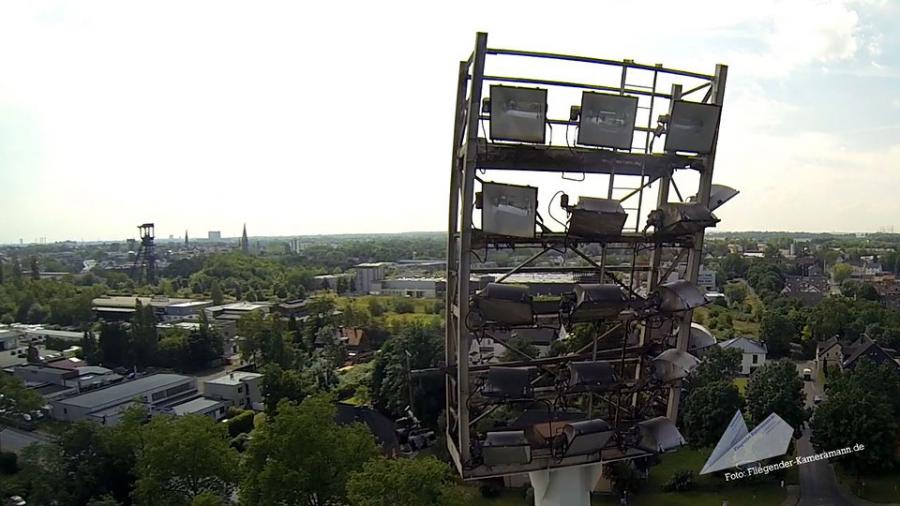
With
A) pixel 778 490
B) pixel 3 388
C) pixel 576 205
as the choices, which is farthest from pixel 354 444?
pixel 3 388

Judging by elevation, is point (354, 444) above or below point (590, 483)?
below

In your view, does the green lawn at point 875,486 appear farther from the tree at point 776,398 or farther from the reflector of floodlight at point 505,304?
the reflector of floodlight at point 505,304

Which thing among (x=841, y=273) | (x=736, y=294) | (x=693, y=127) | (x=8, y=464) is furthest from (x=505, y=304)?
(x=841, y=273)

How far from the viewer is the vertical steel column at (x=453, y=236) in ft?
18.8

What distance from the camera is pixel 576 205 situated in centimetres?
587

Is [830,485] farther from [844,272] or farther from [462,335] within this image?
[844,272]

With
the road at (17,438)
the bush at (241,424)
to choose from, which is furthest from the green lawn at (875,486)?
the road at (17,438)

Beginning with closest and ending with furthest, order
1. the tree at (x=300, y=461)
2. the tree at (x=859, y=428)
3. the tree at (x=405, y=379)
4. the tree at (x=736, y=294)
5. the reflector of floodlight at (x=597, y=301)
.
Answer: the reflector of floodlight at (x=597, y=301), the tree at (x=300, y=461), the tree at (x=859, y=428), the tree at (x=405, y=379), the tree at (x=736, y=294)

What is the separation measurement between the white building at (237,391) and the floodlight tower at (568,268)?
2394 cm

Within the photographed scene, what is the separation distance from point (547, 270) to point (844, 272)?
81.2 meters

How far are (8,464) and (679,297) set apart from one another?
2539 cm

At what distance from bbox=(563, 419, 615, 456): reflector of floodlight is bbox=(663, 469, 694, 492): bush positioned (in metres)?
14.2

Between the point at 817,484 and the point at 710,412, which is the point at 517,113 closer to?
the point at 710,412

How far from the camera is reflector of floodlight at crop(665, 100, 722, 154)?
598 cm
